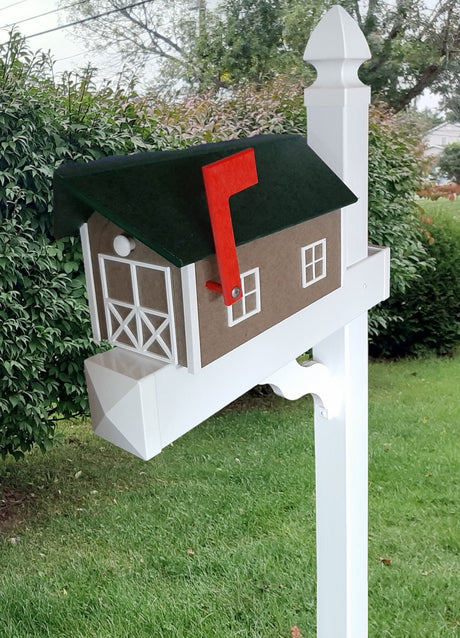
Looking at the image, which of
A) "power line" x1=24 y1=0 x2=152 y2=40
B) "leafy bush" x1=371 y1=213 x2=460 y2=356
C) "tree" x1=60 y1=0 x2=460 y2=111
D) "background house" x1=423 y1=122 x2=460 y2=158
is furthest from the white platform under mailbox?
"power line" x1=24 y1=0 x2=152 y2=40

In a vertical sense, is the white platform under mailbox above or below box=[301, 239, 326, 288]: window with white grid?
below

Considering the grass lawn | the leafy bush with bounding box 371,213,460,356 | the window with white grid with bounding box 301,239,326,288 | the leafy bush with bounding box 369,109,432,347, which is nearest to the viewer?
the window with white grid with bounding box 301,239,326,288

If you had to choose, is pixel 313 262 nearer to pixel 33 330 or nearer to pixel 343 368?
pixel 343 368

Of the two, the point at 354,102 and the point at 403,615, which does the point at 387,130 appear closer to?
the point at 403,615

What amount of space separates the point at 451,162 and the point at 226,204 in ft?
29.2

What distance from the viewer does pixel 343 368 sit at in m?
1.08

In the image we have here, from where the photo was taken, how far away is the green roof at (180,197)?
0.63 meters

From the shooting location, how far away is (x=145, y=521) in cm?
298

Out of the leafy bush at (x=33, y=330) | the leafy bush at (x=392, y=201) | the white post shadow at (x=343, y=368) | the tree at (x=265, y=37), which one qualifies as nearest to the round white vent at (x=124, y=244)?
the white post shadow at (x=343, y=368)

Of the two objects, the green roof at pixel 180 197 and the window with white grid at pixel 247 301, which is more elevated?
the green roof at pixel 180 197

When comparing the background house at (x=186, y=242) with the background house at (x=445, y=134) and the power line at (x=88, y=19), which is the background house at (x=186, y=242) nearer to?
the background house at (x=445, y=134)

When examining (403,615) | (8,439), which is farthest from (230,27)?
(403,615)

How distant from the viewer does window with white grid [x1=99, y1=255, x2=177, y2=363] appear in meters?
0.70

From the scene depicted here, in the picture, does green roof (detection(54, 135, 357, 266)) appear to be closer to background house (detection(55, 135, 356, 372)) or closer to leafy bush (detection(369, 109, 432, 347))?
background house (detection(55, 135, 356, 372))
